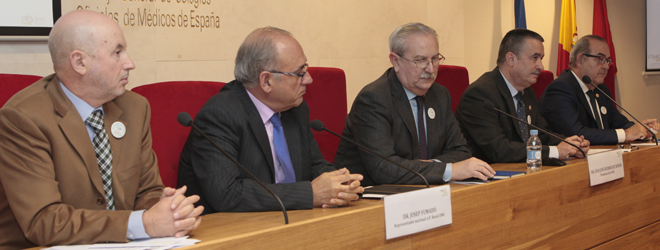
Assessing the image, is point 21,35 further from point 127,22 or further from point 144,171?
point 144,171

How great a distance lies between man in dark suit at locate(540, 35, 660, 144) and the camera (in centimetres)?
386

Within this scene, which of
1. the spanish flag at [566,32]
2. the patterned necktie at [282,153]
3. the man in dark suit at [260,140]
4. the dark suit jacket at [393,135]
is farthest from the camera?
the spanish flag at [566,32]

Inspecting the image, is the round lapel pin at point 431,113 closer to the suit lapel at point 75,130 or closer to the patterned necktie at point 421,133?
the patterned necktie at point 421,133

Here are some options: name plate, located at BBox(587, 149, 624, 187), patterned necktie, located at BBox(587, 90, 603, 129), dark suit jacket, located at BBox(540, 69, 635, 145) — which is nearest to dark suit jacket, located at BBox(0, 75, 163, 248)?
name plate, located at BBox(587, 149, 624, 187)

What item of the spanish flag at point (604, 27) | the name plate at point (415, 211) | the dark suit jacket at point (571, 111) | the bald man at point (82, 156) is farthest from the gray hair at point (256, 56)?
the spanish flag at point (604, 27)

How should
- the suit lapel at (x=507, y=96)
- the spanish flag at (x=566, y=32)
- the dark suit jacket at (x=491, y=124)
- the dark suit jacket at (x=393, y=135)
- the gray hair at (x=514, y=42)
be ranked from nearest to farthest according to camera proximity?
the dark suit jacket at (x=393, y=135) < the dark suit jacket at (x=491, y=124) < the suit lapel at (x=507, y=96) < the gray hair at (x=514, y=42) < the spanish flag at (x=566, y=32)

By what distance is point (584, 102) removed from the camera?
4098mm

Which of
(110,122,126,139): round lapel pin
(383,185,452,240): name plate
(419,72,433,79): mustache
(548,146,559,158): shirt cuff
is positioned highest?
(419,72,433,79): mustache

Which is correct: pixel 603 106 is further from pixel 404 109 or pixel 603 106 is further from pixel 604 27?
pixel 604 27

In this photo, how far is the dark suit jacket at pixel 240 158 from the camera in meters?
1.97

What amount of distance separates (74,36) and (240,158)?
2.46 ft

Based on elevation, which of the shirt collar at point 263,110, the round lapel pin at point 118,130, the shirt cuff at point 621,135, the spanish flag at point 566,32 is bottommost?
the shirt cuff at point 621,135

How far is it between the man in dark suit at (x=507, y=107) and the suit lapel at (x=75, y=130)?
6.70 ft

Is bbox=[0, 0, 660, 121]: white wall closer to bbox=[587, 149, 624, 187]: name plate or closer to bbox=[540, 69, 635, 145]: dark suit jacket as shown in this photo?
bbox=[540, 69, 635, 145]: dark suit jacket
